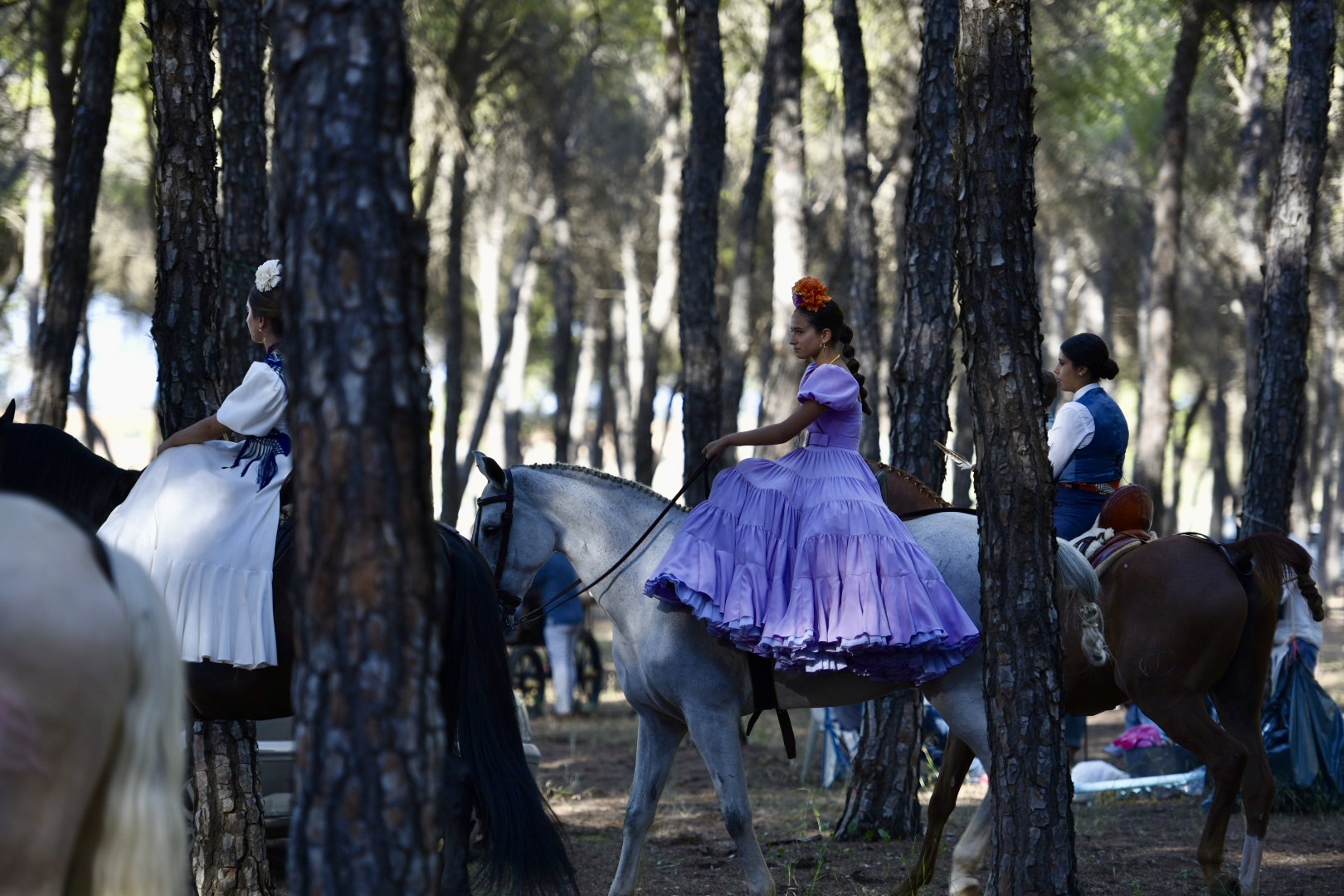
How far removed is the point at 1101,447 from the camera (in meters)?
6.89

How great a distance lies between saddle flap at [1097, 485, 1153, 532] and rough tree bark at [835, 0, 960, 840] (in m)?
1.01

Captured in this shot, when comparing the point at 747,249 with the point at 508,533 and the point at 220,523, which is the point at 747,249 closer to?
the point at 508,533

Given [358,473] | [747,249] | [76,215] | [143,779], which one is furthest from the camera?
[747,249]

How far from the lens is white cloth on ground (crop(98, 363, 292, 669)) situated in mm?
4750

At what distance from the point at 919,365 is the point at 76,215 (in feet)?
20.5

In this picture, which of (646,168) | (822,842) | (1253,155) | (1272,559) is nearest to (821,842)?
(822,842)

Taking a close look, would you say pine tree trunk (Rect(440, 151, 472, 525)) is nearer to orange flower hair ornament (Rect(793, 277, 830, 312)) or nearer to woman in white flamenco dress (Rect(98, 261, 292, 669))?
orange flower hair ornament (Rect(793, 277, 830, 312))

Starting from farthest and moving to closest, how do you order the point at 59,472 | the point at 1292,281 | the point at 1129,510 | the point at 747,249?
1. the point at 747,249
2. the point at 1292,281
3. the point at 1129,510
4. the point at 59,472

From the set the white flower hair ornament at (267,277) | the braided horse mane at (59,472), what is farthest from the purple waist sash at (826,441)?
the braided horse mane at (59,472)

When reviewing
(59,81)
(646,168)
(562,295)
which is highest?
(646,168)

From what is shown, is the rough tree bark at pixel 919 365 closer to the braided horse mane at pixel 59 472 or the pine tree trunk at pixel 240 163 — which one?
the pine tree trunk at pixel 240 163

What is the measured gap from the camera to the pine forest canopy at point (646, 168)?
1673 cm

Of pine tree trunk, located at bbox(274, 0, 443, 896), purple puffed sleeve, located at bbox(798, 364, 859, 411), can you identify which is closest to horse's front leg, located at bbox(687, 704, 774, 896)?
purple puffed sleeve, located at bbox(798, 364, 859, 411)

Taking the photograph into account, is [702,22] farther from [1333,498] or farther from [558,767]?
[1333,498]
